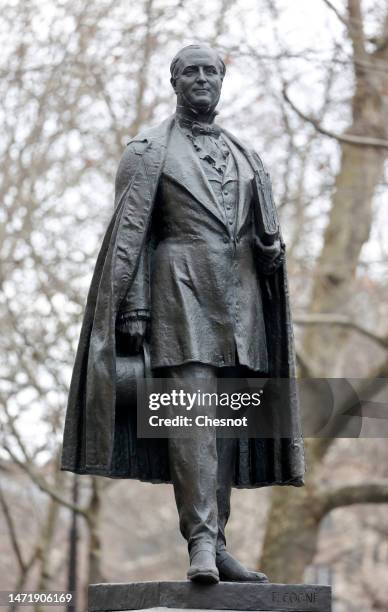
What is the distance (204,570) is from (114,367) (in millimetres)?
1100

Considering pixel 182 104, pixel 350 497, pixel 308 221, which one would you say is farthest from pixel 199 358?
pixel 308 221

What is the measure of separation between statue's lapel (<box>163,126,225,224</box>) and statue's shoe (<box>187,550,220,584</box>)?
1.73 m

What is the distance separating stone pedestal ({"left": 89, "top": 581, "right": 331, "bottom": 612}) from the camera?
20.2ft

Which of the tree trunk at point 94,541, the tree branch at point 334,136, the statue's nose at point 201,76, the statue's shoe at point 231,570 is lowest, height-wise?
the tree trunk at point 94,541

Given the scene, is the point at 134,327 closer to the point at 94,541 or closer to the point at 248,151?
the point at 248,151

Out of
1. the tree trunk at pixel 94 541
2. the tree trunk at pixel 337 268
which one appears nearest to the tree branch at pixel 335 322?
the tree trunk at pixel 337 268

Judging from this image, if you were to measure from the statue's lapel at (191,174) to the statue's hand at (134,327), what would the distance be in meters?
0.66

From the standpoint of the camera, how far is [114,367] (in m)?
6.57

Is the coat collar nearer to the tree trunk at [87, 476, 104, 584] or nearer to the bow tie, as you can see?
the bow tie

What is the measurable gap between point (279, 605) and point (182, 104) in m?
2.68

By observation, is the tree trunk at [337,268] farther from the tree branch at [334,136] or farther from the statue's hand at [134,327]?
the statue's hand at [134,327]

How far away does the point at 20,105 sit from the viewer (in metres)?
17.3

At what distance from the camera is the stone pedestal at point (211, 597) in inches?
242

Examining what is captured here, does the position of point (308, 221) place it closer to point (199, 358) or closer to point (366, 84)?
point (366, 84)
